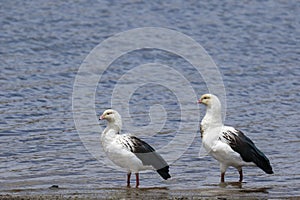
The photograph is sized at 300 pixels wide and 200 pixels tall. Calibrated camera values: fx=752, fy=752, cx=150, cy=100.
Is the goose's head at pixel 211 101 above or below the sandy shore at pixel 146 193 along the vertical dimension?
above

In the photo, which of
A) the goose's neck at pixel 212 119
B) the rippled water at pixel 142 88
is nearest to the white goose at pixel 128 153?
the rippled water at pixel 142 88

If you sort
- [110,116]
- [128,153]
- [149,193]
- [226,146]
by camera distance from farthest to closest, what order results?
[226,146], [110,116], [128,153], [149,193]

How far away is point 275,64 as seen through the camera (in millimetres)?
22000

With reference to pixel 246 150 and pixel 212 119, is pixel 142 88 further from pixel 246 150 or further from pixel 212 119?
pixel 246 150

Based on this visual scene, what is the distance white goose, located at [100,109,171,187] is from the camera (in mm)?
12273

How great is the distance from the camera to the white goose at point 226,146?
12.5 m

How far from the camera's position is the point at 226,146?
12.6 meters

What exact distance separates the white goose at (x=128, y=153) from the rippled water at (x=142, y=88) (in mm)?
341

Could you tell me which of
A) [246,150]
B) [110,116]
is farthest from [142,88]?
→ [246,150]

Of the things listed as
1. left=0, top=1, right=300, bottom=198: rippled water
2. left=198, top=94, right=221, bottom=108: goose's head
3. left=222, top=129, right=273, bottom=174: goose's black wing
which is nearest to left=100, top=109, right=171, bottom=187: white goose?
left=0, top=1, right=300, bottom=198: rippled water

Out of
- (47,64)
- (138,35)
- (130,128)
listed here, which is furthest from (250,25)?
(130,128)

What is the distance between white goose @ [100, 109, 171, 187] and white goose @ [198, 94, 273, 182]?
97 cm

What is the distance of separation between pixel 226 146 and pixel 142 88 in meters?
6.87

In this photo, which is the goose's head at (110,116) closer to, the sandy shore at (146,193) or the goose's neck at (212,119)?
the sandy shore at (146,193)
